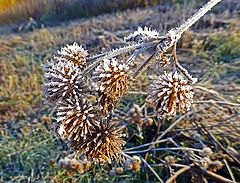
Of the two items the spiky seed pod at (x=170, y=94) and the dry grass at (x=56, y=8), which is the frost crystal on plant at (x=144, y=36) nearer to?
the spiky seed pod at (x=170, y=94)

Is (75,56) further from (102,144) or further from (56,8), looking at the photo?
(56,8)

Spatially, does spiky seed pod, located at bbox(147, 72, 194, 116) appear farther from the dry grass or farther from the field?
the dry grass

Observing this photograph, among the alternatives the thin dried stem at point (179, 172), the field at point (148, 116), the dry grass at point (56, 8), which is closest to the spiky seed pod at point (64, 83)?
the field at point (148, 116)

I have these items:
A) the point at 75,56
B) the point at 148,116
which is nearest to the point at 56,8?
the point at 148,116

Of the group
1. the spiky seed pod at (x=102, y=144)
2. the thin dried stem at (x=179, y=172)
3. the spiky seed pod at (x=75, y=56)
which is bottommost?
the spiky seed pod at (x=102, y=144)

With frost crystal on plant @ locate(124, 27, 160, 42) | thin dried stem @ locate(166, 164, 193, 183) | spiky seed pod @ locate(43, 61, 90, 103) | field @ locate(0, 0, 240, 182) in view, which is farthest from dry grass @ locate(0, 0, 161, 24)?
spiky seed pod @ locate(43, 61, 90, 103)

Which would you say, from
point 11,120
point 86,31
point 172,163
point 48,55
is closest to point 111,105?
point 172,163

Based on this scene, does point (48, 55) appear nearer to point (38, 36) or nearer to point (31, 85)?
point (31, 85)
